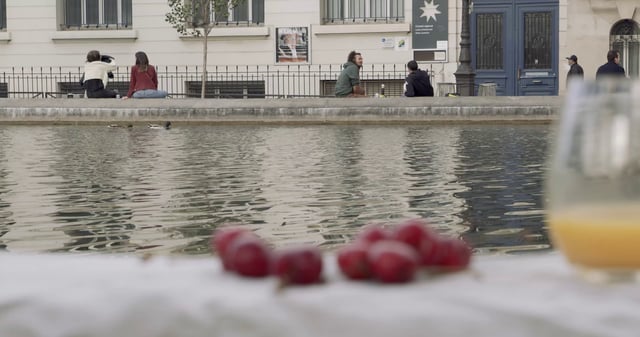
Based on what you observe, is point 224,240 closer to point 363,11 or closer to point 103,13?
point 363,11

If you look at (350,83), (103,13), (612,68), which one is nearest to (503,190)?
(612,68)

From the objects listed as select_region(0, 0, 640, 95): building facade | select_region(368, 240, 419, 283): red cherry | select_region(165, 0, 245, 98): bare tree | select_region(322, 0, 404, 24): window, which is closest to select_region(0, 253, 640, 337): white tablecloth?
select_region(368, 240, 419, 283): red cherry

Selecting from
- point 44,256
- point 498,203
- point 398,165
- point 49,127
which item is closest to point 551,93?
point 49,127

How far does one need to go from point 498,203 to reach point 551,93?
22561mm

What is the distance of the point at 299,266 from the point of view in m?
1.92

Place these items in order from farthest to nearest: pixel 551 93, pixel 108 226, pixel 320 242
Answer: pixel 551 93
pixel 108 226
pixel 320 242

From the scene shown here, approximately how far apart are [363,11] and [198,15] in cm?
405

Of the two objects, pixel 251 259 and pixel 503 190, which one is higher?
pixel 251 259

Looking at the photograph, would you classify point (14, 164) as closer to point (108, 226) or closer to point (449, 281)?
point (108, 226)

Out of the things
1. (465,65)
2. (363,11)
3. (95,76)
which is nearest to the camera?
(95,76)

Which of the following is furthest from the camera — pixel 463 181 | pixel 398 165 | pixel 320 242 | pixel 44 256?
pixel 398 165

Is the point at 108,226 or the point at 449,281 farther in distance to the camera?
the point at 108,226

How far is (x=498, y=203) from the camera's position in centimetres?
945

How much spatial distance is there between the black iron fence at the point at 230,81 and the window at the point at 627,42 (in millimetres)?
4967
